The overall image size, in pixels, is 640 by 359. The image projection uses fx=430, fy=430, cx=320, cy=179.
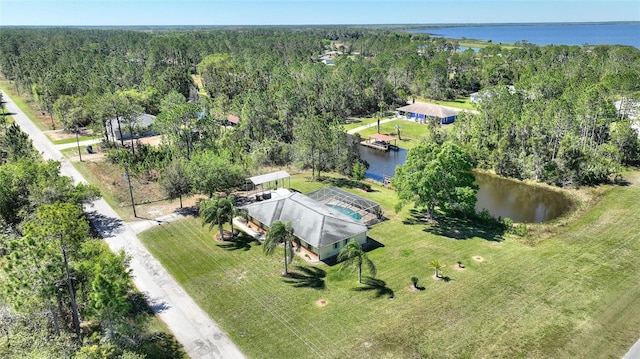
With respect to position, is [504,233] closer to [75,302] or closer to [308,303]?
[308,303]

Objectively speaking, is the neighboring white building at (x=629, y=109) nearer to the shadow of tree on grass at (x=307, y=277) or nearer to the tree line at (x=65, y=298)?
the shadow of tree on grass at (x=307, y=277)

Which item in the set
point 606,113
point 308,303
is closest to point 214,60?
point 606,113

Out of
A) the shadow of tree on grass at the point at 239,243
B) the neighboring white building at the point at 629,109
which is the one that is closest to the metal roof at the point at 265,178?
the shadow of tree on grass at the point at 239,243

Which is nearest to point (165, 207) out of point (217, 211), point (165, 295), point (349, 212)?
point (217, 211)

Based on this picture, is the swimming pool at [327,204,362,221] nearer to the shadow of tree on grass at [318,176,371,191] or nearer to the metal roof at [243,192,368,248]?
the metal roof at [243,192,368,248]

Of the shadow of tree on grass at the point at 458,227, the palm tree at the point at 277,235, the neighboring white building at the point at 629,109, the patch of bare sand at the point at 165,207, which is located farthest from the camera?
the neighboring white building at the point at 629,109

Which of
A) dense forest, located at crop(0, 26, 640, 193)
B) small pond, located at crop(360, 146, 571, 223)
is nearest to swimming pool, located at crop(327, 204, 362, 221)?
dense forest, located at crop(0, 26, 640, 193)
